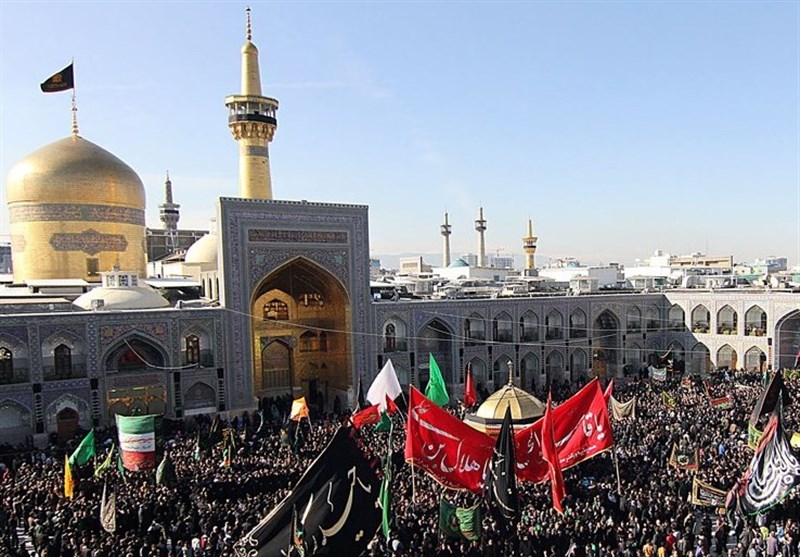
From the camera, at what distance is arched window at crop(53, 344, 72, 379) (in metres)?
20.8

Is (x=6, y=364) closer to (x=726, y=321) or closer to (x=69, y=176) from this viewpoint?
(x=69, y=176)

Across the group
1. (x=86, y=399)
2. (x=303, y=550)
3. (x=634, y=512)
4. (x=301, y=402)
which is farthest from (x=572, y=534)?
(x=86, y=399)

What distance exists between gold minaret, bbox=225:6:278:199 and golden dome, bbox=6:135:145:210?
18.1ft

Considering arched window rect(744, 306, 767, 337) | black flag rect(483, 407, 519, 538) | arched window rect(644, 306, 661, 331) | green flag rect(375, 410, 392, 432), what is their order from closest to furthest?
1. black flag rect(483, 407, 519, 538)
2. green flag rect(375, 410, 392, 432)
3. arched window rect(744, 306, 767, 337)
4. arched window rect(644, 306, 661, 331)

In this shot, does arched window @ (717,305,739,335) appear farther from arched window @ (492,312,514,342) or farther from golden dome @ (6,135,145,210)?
golden dome @ (6,135,145,210)

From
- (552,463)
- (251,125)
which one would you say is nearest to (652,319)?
(251,125)

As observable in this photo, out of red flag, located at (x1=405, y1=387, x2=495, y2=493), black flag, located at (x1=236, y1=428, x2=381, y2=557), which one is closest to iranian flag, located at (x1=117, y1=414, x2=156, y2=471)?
red flag, located at (x1=405, y1=387, x2=495, y2=493)

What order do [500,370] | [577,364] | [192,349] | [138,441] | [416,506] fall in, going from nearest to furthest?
[416,506], [138,441], [192,349], [500,370], [577,364]

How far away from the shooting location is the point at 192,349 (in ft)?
76.8

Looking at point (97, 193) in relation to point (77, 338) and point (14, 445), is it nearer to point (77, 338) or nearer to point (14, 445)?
point (77, 338)

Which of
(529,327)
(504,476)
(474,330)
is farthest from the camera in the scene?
(529,327)

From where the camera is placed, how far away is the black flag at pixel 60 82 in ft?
87.9

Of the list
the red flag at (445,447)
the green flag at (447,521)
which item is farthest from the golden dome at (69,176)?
the green flag at (447,521)

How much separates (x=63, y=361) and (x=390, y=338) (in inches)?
514
